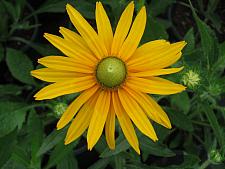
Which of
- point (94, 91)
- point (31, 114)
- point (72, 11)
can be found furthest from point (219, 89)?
point (31, 114)

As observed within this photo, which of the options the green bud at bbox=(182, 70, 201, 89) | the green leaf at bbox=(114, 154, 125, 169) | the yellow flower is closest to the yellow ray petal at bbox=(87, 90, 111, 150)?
the yellow flower

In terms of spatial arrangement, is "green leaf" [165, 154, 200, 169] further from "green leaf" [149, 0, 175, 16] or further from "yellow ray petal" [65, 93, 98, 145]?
"green leaf" [149, 0, 175, 16]

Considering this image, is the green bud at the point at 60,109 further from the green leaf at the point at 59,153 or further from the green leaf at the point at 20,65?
the green leaf at the point at 20,65

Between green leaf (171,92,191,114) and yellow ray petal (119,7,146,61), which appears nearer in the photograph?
yellow ray petal (119,7,146,61)

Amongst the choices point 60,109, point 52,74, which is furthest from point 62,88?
point 60,109

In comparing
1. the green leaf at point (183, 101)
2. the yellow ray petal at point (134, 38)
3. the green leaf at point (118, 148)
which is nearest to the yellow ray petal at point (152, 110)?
the yellow ray petal at point (134, 38)

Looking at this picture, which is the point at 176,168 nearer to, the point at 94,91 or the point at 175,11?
the point at 94,91
